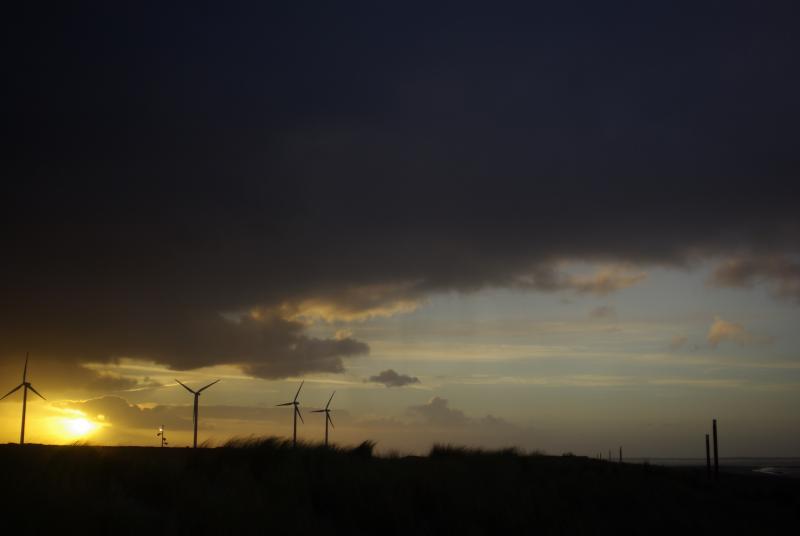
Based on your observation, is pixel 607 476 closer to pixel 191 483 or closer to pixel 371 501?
pixel 371 501

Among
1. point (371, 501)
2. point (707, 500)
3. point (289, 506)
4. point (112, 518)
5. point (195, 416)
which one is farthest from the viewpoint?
point (195, 416)

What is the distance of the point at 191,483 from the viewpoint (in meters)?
18.1

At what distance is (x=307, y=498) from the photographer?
18984mm

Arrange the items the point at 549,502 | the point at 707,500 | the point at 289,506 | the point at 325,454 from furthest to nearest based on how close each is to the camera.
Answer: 1. the point at 707,500
2. the point at 325,454
3. the point at 549,502
4. the point at 289,506

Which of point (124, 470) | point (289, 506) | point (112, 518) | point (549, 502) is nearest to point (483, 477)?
point (549, 502)

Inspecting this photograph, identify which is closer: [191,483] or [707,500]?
[191,483]

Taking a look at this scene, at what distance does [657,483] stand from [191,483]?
88.9 ft

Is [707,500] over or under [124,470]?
under

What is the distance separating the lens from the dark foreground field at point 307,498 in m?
14.9

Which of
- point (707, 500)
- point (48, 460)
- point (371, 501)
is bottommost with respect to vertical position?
point (707, 500)

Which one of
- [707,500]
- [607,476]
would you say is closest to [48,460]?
[607,476]

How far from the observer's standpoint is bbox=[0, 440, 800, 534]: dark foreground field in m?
14.9

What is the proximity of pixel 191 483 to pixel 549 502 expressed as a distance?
Result: 12.3m

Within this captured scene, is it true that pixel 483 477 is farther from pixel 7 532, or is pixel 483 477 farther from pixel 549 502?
pixel 7 532
